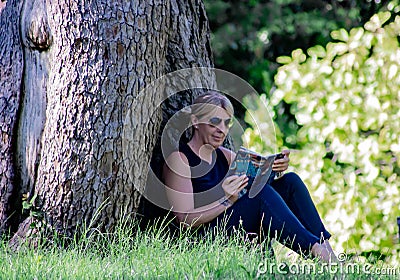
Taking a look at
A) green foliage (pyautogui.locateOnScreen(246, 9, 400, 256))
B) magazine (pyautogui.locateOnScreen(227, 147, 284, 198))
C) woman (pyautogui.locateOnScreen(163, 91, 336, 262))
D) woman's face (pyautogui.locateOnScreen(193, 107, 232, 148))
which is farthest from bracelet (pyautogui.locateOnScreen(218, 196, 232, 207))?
green foliage (pyautogui.locateOnScreen(246, 9, 400, 256))

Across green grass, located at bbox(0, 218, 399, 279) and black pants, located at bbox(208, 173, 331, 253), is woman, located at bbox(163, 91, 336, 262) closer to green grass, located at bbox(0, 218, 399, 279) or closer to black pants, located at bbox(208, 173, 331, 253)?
black pants, located at bbox(208, 173, 331, 253)

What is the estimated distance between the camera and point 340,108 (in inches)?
250

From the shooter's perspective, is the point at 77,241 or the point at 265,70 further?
the point at 265,70

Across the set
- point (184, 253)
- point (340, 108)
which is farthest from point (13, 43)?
point (340, 108)

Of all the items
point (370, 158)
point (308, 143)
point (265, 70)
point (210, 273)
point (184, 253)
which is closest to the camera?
point (210, 273)

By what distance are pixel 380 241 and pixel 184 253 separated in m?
2.70

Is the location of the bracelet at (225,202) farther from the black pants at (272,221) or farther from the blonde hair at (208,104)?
the blonde hair at (208,104)

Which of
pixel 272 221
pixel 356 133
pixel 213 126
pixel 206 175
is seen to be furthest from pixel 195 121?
pixel 356 133

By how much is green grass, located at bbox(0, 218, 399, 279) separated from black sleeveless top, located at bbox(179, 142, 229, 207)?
26 cm

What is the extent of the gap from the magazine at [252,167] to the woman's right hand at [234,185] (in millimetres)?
49

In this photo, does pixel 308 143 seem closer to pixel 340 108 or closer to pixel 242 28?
pixel 340 108

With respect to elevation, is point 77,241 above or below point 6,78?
below

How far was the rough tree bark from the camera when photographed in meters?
4.24

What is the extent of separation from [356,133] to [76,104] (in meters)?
2.84
